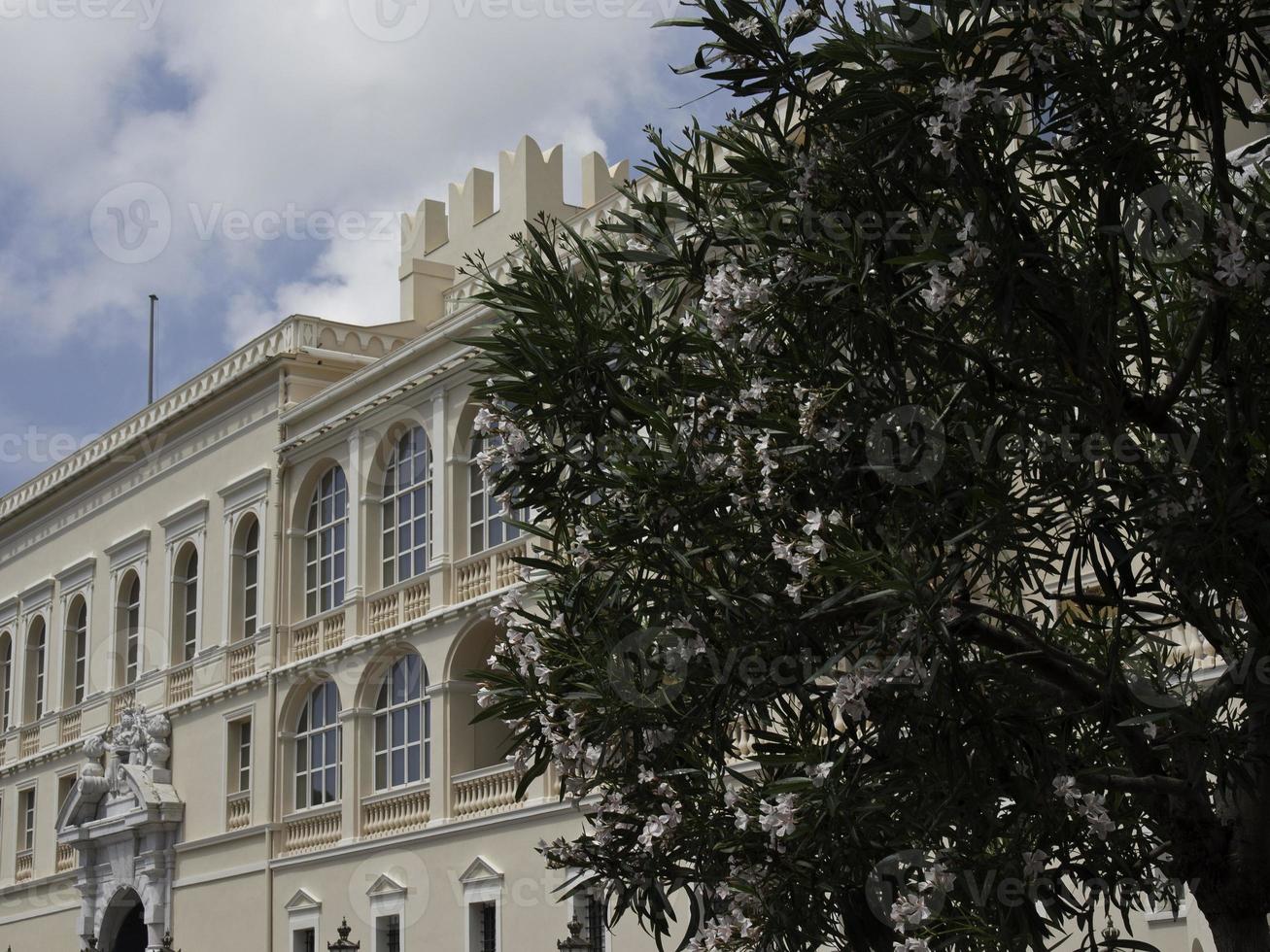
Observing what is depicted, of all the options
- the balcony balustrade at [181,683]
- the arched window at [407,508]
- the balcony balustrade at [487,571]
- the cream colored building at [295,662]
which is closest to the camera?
the balcony balustrade at [487,571]

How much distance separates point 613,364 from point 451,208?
2306cm

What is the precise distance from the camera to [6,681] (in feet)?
127

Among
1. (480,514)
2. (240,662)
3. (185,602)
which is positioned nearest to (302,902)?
(240,662)

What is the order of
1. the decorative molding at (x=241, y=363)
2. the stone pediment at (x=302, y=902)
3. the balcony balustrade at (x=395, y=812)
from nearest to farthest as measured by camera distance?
the balcony balustrade at (x=395, y=812) < the stone pediment at (x=302, y=902) < the decorative molding at (x=241, y=363)

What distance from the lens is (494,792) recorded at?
23328mm

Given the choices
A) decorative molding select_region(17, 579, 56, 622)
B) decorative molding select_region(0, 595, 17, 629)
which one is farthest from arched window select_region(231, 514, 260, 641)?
decorative molding select_region(0, 595, 17, 629)

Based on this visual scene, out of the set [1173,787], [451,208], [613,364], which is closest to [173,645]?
[451,208]

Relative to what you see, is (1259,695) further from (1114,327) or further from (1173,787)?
(1114,327)

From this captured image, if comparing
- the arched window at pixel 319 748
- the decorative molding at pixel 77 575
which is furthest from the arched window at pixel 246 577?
the decorative molding at pixel 77 575

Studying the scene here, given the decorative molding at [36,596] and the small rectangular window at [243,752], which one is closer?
the small rectangular window at [243,752]

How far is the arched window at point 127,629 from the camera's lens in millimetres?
33188

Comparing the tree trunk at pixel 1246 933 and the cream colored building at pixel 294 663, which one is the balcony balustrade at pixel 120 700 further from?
the tree trunk at pixel 1246 933

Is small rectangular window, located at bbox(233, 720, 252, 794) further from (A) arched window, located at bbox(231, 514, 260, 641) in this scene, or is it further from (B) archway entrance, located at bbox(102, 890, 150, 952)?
(B) archway entrance, located at bbox(102, 890, 150, 952)

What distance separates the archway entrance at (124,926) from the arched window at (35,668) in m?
5.92
